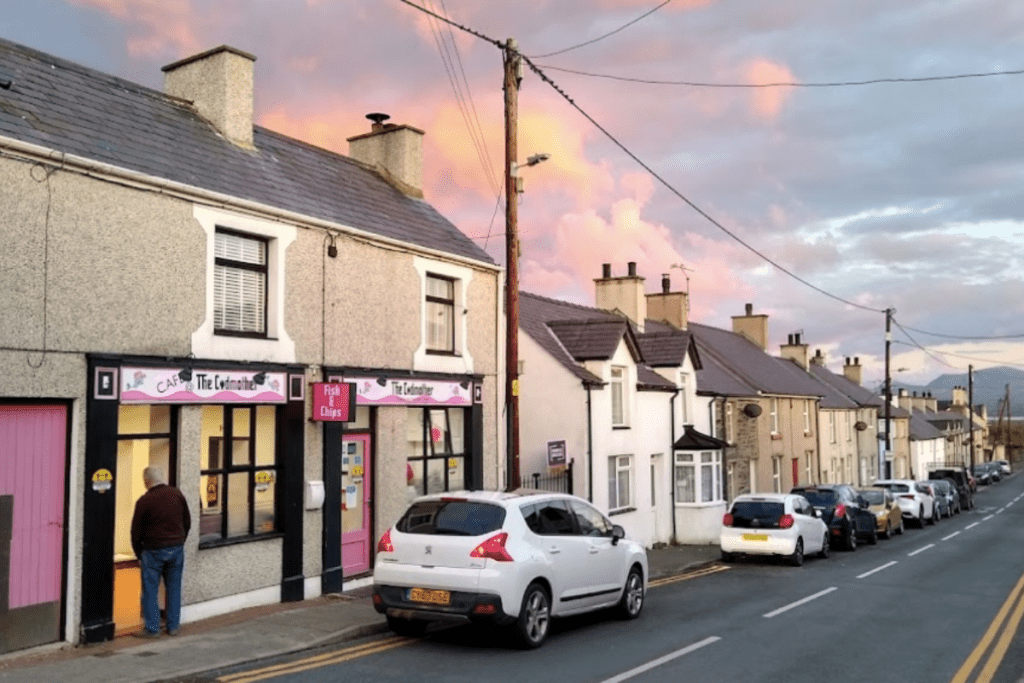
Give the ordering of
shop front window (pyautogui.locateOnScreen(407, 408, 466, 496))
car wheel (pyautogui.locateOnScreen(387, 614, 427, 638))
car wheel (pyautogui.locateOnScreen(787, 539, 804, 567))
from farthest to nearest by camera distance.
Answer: car wheel (pyautogui.locateOnScreen(787, 539, 804, 567)) < shop front window (pyautogui.locateOnScreen(407, 408, 466, 496)) < car wheel (pyautogui.locateOnScreen(387, 614, 427, 638))

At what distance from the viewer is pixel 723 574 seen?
18594 millimetres

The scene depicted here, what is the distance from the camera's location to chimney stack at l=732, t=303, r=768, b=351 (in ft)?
161

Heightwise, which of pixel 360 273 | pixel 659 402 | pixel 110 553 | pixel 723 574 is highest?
pixel 360 273

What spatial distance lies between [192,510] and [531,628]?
467 centimetres

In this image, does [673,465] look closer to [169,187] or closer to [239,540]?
[239,540]

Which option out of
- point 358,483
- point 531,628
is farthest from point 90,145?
point 531,628

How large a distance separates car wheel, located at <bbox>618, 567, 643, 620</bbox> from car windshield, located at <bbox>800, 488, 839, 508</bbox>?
1356 cm

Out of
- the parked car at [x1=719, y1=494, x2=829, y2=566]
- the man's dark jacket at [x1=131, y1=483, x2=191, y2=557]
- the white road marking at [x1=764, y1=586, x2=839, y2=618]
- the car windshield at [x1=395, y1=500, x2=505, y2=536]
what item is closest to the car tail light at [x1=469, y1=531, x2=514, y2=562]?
the car windshield at [x1=395, y1=500, x2=505, y2=536]

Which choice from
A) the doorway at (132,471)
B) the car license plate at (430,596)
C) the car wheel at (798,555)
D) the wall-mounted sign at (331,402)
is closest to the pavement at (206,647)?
the doorway at (132,471)

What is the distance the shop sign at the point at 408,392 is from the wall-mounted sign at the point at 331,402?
0.56 meters

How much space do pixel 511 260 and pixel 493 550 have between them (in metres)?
6.01

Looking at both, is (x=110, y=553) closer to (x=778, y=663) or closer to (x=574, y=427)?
(x=778, y=663)

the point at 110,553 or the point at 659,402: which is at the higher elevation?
the point at 659,402

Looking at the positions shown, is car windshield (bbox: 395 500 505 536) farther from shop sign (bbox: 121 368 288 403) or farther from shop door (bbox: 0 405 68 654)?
shop door (bbox: 0 405 68 654)
